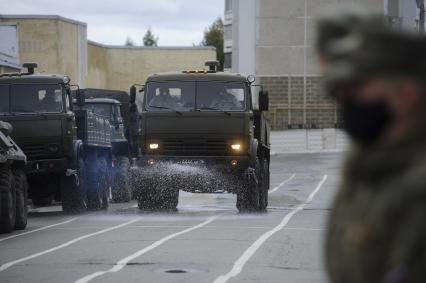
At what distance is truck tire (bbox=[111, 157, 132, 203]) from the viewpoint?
109 ft

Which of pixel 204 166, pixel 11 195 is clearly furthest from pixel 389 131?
pixel 204 166

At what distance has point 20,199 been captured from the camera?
23.0 meters

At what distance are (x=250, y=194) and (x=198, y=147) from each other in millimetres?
1421

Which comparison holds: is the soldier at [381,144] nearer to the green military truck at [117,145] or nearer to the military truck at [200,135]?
the military truck at [200,135]

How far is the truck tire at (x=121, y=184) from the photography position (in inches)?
1309

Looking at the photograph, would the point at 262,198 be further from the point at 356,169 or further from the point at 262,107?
the point at 356,169

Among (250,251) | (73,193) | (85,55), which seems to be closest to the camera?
(250,251)

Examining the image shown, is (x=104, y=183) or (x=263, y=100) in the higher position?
(x=263, y=100)

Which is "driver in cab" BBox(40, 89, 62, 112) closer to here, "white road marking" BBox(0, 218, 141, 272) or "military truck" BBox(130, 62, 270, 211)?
"military truck" BBox(130, 62, 270, 211)

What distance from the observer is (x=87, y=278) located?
43.4 ft

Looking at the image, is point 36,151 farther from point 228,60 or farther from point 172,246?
point 228,60

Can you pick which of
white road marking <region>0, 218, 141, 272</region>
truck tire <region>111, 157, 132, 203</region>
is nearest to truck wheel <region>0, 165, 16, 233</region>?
white road marking <region>0, 218, 141, 272</region>

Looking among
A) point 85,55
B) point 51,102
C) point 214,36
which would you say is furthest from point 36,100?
point 214,36

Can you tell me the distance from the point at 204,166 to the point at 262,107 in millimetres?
1656
